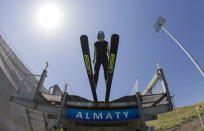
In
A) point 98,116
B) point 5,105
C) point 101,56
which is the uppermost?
point 101,56

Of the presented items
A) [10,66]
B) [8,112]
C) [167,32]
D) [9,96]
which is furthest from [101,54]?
[167,32]

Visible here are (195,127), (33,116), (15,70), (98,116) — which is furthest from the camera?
(195,127)

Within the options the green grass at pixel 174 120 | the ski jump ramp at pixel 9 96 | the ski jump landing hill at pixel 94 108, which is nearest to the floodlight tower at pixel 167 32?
the ski jump landing hill at pixel 94 108

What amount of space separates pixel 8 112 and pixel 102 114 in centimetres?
695

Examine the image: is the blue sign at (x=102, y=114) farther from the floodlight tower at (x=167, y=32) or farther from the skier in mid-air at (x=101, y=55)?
the floodlight tower at (x=167, y=32)

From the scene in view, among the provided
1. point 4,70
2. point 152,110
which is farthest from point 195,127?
point 4,70

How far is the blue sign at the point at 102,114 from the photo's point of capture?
5285 millimetres

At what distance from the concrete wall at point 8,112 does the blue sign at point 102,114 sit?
18.8 feet

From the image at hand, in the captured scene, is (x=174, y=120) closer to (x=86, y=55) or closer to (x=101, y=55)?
(x=101, y=55)

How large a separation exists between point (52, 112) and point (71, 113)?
62 cm

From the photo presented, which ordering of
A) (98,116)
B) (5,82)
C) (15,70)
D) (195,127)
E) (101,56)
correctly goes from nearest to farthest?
1. (98,116)
2. (101,56)
3. (5,82)
4. (15,70)
5. (195,127)

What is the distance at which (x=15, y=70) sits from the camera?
11.4 m

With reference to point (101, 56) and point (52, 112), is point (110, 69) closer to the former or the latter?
point (101, 56)

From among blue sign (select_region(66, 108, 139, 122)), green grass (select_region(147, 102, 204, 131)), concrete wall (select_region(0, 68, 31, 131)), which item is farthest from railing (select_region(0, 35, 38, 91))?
green grass (select_region(147, 102, 204, 131))
